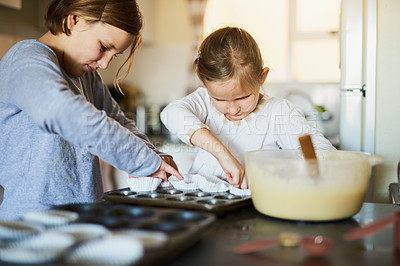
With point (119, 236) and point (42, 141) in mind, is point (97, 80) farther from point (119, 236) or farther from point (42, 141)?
point (119, 236)

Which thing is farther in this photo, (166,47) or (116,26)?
(166,47)

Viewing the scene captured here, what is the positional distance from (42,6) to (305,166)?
8.08 ft

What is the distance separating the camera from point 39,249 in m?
0.52

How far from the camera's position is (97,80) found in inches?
57.1

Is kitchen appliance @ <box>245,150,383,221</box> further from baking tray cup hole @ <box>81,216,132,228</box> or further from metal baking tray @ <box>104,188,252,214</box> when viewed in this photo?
baking tray cup hole @ <box>81,216,132,228</box>

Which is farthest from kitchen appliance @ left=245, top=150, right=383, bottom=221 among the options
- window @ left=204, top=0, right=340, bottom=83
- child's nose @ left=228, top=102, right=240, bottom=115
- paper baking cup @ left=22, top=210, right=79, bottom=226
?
window @ left=204, top=0, right=340, bottom=83

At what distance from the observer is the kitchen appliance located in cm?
73

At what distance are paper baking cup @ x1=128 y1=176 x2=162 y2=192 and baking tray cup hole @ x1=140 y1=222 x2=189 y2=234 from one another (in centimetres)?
36

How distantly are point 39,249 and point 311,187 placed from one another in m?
0.47

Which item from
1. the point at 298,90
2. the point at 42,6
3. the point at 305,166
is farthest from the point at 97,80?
the point at 298,90

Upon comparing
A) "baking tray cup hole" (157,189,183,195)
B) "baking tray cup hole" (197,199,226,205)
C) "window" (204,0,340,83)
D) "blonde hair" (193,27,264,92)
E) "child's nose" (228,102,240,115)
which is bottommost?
"baking tray cup hole" (157,189,183,195)

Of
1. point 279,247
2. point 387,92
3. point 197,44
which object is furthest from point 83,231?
point 197,44

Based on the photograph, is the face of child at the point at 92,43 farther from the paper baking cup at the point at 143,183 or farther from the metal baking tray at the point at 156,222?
the metal baking tray at the point at 156,222

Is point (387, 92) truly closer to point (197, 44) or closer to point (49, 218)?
point (49, 218)
